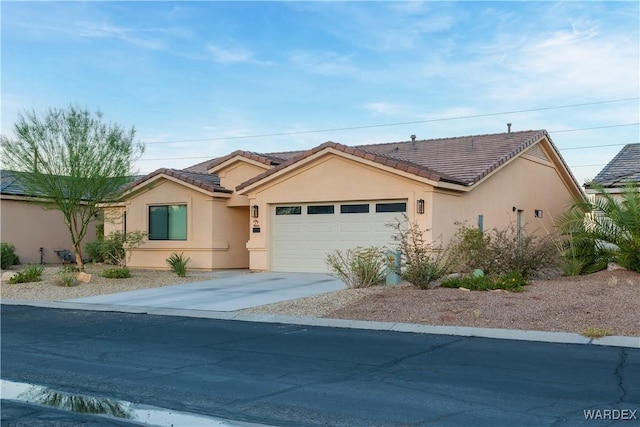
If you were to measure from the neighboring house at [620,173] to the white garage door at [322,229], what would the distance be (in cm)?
537

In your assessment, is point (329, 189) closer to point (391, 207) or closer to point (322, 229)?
point (322, 229)

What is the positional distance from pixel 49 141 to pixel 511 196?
15279mm

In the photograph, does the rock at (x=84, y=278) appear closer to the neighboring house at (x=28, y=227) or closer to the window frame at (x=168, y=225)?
the window frame at (x=168, y=225)

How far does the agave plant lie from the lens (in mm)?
15797

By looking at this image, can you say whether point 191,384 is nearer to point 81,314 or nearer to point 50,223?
point 81,314

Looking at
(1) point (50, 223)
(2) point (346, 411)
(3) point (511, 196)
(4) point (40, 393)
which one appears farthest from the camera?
(1) point (50, 223)

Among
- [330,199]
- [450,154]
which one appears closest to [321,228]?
[330,199]

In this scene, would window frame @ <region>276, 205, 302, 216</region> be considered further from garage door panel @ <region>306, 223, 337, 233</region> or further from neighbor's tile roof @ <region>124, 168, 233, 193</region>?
neighbor's tile roof @ <region>124, 168, 233, 193</region>

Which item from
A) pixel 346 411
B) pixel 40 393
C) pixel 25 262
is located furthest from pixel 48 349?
pixel 25 262

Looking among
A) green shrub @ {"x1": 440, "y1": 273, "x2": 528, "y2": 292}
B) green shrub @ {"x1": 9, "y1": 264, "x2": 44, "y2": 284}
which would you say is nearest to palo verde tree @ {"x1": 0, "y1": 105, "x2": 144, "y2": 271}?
green shrub @ {"x1": 9, "y1": 264, "x2": 44, "y2": 284}

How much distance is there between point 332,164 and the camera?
21141 millimetres

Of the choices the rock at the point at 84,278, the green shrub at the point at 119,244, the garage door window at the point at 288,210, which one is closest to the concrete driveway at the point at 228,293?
the garage door window at the point at 288,210

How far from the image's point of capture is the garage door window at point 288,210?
2200cm

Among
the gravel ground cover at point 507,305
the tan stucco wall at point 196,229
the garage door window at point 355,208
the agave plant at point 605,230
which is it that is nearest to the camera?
the gravel ground cover at point 507,305
